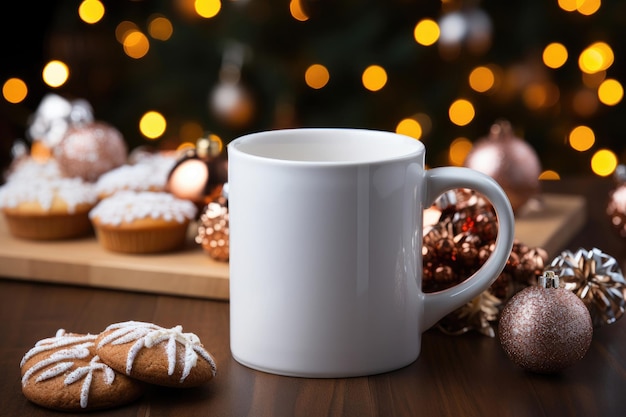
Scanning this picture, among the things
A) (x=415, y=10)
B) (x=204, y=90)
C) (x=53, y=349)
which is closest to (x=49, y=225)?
(x=53, y=349)

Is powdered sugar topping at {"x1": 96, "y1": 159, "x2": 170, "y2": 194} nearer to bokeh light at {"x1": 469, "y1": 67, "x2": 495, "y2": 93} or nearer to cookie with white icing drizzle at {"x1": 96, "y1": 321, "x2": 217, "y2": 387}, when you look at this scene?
cookie with white icing drizzle at {"x1": 96, "y1": 321, "x2": 217, "y2": 387}

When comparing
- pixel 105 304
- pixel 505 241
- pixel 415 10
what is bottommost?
pixel 105 304

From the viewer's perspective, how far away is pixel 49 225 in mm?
1083

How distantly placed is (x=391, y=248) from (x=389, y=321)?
0.06m

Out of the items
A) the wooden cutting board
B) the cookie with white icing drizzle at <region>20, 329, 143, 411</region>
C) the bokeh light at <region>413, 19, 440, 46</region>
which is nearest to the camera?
the cookie with white icing drizzle at <region>20, 329, 143, 411</region>

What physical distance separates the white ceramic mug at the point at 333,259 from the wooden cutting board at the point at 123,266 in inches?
7.7

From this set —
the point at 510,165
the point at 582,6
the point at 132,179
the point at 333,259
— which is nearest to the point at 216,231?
the point at 132,179

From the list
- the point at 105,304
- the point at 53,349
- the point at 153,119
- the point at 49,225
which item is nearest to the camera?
the point at 53,349

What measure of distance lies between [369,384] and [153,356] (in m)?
0.18

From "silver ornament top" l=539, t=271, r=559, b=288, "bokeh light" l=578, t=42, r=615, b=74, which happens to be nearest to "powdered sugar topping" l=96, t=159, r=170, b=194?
"silver ornament top" l=539, t=271, r=559, b=288

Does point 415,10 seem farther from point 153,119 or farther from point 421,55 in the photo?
point 153,119

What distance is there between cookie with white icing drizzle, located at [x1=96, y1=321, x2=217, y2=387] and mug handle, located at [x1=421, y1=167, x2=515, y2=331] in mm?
219

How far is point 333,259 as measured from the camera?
70 cm

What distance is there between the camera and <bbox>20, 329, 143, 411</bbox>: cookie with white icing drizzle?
65cm
